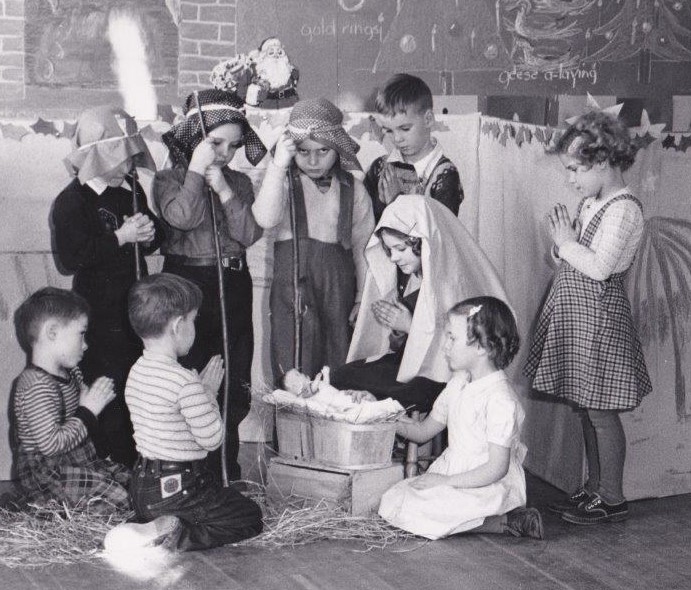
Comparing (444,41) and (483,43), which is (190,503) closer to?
(444,41)

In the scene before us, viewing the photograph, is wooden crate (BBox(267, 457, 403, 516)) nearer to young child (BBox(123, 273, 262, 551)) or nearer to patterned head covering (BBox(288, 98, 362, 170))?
young child (BBox(123, 273, 262, 551))

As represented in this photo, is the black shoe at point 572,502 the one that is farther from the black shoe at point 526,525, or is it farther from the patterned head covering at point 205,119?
the patterned head covering at point 205,119

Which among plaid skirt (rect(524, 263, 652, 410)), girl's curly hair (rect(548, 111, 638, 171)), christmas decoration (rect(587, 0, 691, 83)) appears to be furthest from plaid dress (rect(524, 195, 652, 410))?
christmas decoration (rect(587, 0, 691, 83))

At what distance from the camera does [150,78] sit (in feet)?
18.3

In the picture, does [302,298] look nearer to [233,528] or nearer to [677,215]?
[233,528]

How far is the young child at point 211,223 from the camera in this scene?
4.16 metres

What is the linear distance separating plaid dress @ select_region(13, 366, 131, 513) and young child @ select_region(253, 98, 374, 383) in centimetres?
77

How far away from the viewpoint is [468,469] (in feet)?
12.7

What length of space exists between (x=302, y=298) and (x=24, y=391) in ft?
3.38

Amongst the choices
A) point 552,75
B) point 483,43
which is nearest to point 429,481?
point 483,43

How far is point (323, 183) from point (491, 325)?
0.92m

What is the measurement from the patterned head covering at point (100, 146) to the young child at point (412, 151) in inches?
35.7

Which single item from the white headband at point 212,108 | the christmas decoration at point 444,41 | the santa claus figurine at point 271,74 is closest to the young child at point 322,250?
the white headband at point 212,108

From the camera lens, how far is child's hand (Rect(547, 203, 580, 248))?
4090mm
